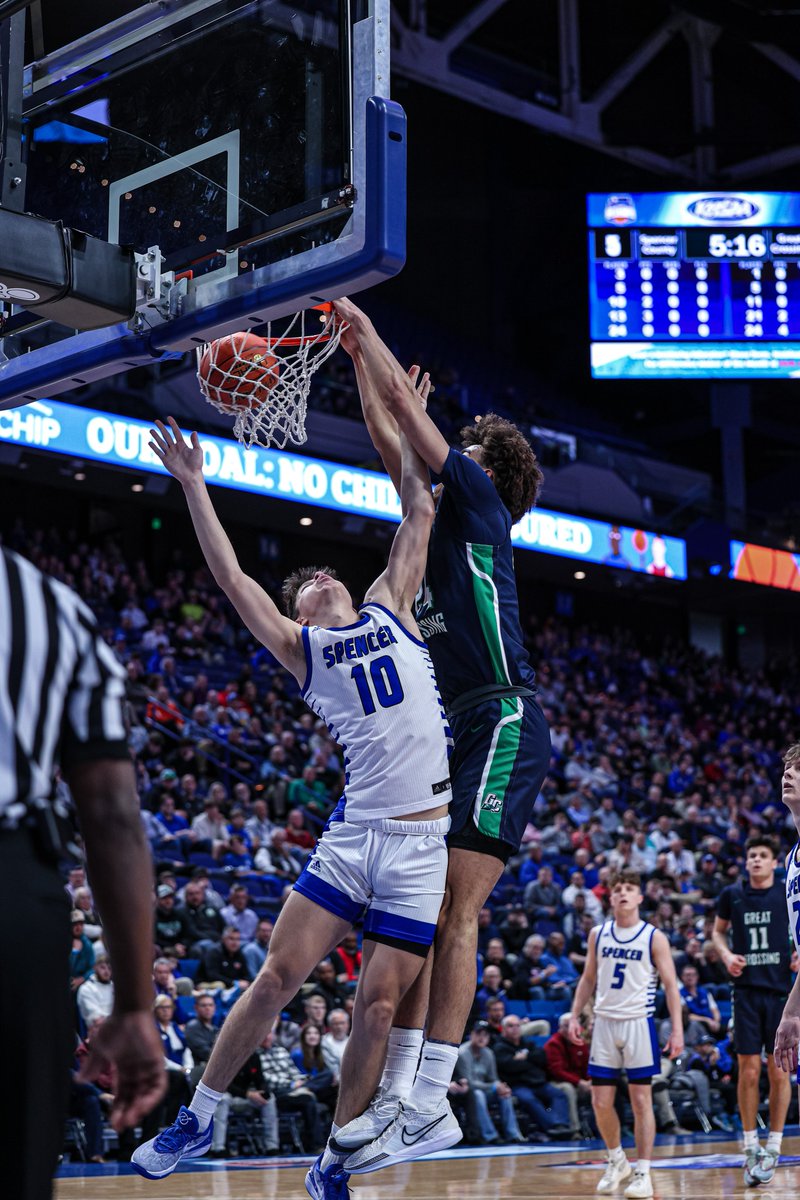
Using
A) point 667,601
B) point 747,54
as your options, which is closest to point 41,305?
point 747,54

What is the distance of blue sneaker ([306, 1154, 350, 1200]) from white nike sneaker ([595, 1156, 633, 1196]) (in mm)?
4386

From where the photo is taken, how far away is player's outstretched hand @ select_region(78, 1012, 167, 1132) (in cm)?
245

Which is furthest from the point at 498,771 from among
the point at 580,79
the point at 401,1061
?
the point at 580,79

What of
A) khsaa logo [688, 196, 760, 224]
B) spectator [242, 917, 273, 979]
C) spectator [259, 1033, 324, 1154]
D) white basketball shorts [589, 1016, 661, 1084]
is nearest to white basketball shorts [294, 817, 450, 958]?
white basketball shorts [589, 1016, 661, 1084]

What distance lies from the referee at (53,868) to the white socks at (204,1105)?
2.77m

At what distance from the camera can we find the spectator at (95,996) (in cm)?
→ 1048

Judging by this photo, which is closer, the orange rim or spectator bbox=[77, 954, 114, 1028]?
the orange rim

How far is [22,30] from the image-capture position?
541 centimetres

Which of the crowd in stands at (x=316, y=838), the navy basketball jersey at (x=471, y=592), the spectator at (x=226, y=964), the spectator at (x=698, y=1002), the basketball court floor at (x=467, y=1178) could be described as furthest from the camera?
the spectator at (x=698, y=1002)

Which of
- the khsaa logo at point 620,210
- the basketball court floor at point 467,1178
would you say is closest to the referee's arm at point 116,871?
the basketball court floor at point 467,1178

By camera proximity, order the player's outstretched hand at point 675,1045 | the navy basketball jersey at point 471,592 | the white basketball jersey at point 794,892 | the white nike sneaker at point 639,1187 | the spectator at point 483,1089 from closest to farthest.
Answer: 1. the navy basketball jersey at point 471,592
2. the white basketball jersey at point 794,892
3. the white nike sneaker at point 639,1187
4. the player's outstretched hand at point 675,1045
5. the spectator at point 483,1089

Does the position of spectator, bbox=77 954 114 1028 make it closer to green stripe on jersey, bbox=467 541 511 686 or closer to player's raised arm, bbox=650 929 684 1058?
player's raised arm, bbox=650 929 684 1058

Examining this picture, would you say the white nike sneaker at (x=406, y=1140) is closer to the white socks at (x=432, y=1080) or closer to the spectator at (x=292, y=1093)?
the white socks at (x=432, y=1080)

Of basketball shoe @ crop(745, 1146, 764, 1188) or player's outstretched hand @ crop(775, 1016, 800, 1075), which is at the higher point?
player's outstretched hand @ crop(775, 1016, 800, 1075)
